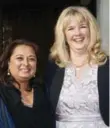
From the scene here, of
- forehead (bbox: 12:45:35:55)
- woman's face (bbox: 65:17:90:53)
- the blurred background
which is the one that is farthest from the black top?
the blurred background

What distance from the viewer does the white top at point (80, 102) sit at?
2.07 meters

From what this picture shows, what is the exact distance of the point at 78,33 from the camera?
210 centimetres

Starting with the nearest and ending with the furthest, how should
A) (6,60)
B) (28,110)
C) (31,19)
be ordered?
(28,110)
(6,60)
(31,19)

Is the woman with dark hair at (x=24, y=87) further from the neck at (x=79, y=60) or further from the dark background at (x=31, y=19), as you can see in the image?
the dark background at (x=31, y=19)

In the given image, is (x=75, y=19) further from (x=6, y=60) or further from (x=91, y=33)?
(x=6, y=60)

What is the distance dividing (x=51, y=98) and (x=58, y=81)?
93 mm

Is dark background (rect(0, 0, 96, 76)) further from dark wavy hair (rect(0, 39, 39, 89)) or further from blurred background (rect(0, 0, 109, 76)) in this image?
dark wavy hair (rect(0, 39, 39, 89))

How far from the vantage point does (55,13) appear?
14.7 feet

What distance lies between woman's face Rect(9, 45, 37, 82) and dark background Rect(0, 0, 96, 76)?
2260 mm

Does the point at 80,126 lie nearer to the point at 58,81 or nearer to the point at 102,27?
the point at 58,81

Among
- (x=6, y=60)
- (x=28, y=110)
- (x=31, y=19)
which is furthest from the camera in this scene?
(x=31, y=19)

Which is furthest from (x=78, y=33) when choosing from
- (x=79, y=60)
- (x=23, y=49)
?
(x=23, y=49)

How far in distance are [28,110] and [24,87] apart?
0.15 metres

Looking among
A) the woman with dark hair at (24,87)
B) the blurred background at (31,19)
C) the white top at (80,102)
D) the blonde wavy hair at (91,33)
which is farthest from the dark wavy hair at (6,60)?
the blurred background at (31,19)
